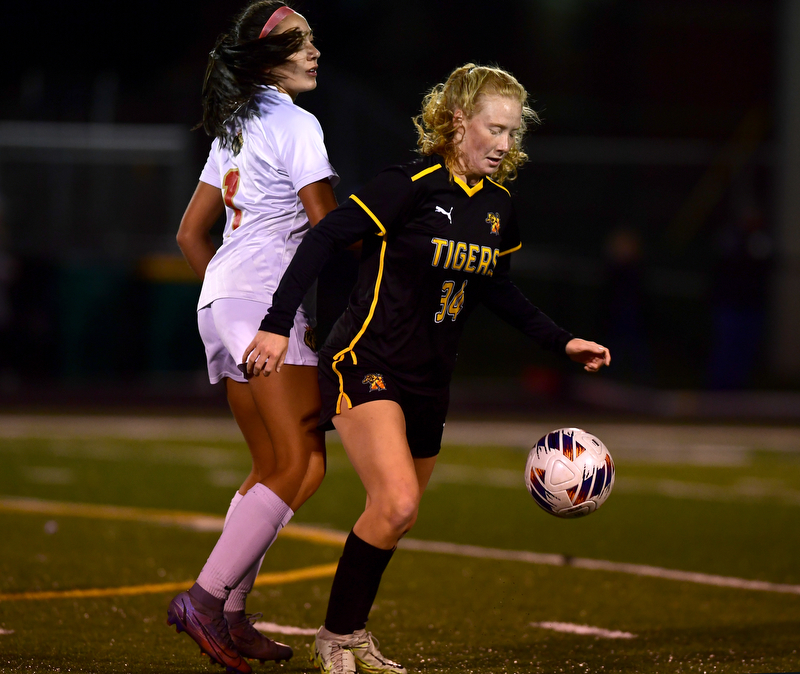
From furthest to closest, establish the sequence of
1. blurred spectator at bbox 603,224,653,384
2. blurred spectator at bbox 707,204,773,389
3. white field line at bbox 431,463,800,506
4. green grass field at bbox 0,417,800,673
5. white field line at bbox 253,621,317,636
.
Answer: blurred spectator at bbox 603,224,653,384, blurred spectator at bbox 707,204,773,389, white field line at bbox 431,463,800,506, white field line at bbox 253,621,317,636, green grass field at bbox 0,417,800,673

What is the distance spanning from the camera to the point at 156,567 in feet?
22.1

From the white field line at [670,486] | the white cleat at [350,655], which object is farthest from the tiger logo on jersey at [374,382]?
the white field line at [670,486]

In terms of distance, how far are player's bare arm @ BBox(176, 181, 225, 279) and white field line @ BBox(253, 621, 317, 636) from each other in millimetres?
1482

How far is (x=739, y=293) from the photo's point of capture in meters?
17.4

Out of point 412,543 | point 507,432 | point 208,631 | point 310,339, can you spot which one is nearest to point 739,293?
point 507,432

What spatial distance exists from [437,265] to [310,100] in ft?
46.2

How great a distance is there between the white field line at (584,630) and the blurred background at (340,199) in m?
8.50

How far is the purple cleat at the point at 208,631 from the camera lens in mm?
4508

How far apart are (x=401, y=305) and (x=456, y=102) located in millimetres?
730

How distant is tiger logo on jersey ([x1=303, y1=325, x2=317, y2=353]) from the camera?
4.79 metres

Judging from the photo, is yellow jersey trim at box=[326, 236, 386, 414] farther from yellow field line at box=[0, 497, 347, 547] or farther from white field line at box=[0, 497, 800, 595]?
yellow field line at box=[0, 497, 347, 547]

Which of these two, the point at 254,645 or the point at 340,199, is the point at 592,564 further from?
the point at 340,199

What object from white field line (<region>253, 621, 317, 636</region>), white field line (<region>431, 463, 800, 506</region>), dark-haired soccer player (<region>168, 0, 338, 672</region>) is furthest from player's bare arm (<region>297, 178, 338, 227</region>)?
white field line (<region>431, 463, 800, 506</region>)

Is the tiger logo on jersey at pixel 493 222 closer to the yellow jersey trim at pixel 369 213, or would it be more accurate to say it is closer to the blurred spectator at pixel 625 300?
the yellow jersey trim at pixel 369 213
